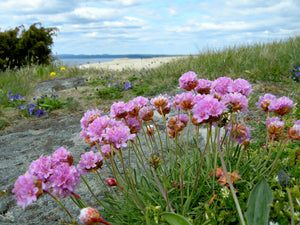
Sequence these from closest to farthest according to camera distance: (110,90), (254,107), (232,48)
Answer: (254,107) → (110,90) → (232,48)

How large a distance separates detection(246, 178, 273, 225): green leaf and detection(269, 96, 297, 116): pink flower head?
1.77 ft

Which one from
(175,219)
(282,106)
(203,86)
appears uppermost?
(203,86)

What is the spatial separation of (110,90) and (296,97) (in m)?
3.83

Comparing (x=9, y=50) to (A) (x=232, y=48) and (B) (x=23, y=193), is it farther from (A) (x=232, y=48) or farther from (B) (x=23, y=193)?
(B) (x=23, y=193)

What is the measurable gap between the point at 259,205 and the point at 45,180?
1.21m

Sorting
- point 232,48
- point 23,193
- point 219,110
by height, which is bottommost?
point 23,193

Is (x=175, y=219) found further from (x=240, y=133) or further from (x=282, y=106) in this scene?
(x=282, y=106)

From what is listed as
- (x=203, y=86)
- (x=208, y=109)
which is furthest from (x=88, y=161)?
(x=203, y=86)

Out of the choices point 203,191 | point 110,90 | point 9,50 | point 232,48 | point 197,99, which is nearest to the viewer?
point 197,99

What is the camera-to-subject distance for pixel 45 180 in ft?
4.85

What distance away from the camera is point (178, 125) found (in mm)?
1719

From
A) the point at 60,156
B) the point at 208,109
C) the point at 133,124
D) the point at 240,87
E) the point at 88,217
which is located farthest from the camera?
the point at 133,124

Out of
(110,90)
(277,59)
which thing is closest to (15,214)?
(110,90)

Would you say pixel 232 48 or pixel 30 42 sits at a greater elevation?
pixel 30 42
